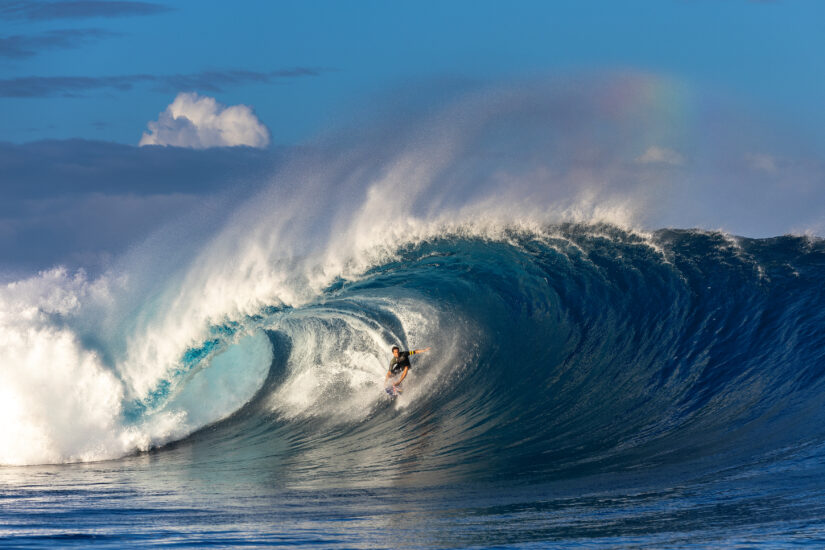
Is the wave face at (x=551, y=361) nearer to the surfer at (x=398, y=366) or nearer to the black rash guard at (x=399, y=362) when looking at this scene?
the surfer at (x=398, y=366)

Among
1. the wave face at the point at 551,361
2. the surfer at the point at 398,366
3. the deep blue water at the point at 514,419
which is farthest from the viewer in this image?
the surfer at the point at 398,366

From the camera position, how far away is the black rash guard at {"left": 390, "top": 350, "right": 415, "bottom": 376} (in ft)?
42.7

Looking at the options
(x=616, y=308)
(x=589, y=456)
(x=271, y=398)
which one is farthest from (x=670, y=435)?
(x=271, y=398)

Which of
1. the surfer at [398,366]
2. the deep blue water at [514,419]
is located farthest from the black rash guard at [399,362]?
the deep blue water at [514,419]

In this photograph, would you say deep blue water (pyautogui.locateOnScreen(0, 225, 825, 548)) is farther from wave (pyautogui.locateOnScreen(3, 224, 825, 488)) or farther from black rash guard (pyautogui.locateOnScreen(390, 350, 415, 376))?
black rash guard (pyautogui.locateOnScreen(390, 350, 415, 376))

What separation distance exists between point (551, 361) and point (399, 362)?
2.55m

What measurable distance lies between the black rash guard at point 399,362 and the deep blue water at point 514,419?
0.40 metres

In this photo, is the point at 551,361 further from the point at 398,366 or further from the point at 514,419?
the point at 398,366

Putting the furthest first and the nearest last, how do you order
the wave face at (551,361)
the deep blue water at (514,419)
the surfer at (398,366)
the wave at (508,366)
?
the surfer at (398,366) → the wave at (508,366) → the wave face at (551,361) → the deep blue water at (514,419)

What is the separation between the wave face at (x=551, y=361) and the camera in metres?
9.48

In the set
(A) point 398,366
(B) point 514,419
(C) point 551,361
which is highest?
(A) point 398,366

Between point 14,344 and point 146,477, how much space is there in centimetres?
444

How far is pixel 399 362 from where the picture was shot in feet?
42.9

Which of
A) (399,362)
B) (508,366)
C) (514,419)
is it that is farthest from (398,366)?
(514,419)
